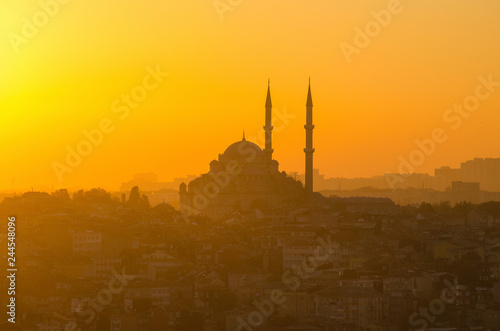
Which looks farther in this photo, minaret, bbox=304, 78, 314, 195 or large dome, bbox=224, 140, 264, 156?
large dome, bbox=224, 140, 264, 156

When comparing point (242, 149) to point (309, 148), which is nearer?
point (309, 148)

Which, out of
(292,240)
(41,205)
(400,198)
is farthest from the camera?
(400,198)

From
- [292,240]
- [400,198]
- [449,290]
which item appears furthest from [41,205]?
[400,198]

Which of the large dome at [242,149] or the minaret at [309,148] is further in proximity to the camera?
the large dome at [242,149]

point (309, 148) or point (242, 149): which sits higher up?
point (242, 149)

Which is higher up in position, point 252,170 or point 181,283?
point 252,170

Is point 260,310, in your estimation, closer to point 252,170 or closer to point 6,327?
point 6,327

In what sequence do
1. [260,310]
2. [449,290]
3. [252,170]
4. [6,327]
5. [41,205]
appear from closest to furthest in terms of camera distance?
[6,327], [260,310], [449,290], [41,205], [252,170]

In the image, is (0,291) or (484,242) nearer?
(0,291)
